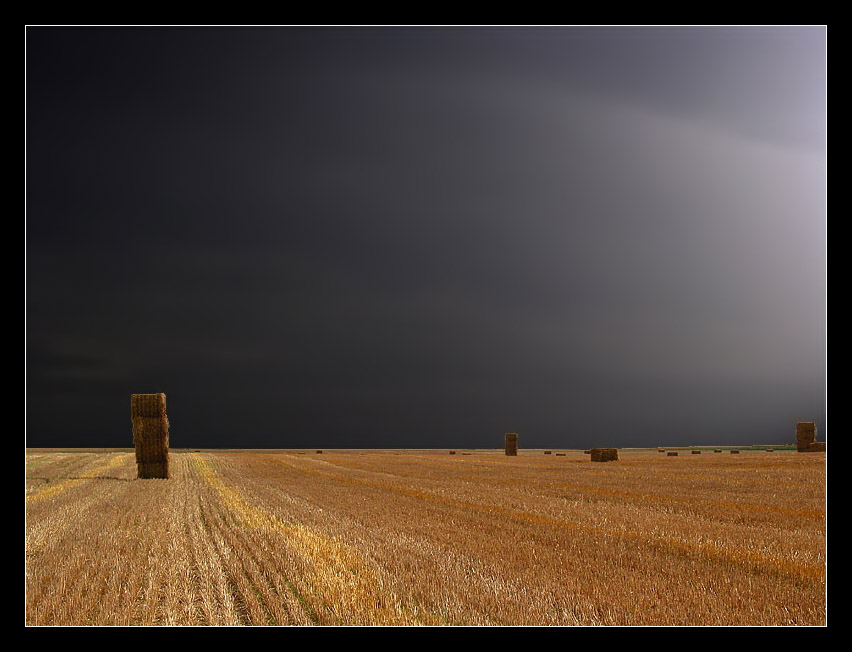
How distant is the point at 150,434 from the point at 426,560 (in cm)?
2067

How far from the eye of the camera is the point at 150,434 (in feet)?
82.0

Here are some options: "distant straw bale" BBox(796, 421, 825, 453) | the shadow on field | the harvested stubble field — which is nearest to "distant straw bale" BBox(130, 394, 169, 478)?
the shadow on field

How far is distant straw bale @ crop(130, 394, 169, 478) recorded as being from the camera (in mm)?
24078

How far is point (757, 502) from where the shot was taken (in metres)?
14.6

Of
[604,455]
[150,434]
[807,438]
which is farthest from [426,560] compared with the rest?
[807,438]

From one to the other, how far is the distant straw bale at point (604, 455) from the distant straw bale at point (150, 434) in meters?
24.8

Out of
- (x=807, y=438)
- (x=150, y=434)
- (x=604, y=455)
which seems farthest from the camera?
(x=807, y=438)

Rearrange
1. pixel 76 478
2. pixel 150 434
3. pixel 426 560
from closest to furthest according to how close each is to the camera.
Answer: pixel 426 560
pixel 76 478
pixel 150 434

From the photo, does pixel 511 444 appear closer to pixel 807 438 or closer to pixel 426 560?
pixel 807 438

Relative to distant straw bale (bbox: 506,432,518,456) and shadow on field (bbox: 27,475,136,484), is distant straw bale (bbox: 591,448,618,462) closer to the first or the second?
distant straw bale (bbox: 506,432,518,456)

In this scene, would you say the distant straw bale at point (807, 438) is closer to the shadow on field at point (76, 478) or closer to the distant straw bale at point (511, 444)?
the distant straw bale at point (511, 444)

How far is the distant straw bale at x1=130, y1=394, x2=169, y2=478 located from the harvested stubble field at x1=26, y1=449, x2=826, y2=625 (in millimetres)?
8191

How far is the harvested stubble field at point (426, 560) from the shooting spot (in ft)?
19.1
